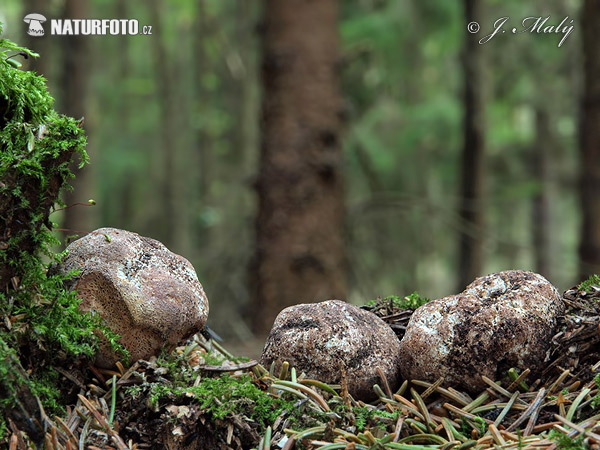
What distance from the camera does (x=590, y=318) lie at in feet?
5.54

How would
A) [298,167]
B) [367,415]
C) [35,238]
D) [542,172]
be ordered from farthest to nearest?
[542,172] → [298,167] → [35,238] → [367,415]

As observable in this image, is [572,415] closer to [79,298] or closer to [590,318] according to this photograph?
[590,318]

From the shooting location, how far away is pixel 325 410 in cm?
157

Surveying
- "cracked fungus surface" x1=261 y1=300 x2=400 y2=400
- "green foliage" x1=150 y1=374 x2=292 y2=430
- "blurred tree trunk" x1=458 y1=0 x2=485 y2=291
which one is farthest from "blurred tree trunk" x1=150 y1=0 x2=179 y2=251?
"green foliage" x1=150 y1=374 x2=292 y2=430

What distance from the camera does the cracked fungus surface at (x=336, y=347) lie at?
1.73 meters

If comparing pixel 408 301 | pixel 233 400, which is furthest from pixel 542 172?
pixel 233 400

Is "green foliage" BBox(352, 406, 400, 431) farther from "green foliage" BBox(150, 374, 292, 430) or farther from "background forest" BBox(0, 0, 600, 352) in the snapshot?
"background forest" BBox(0, 0, 600, 352)

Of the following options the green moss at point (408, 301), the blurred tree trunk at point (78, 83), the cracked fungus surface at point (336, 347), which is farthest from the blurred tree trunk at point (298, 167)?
the cracked fungus surface at point (336, 347)

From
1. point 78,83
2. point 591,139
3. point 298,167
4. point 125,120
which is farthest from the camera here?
point 125,120

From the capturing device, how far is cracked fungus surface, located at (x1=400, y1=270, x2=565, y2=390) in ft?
5.40

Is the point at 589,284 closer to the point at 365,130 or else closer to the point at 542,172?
the point at 365,130

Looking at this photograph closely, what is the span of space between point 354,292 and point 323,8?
3.02 metres

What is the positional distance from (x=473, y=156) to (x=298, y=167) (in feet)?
8.51

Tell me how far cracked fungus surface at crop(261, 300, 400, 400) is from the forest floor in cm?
5
